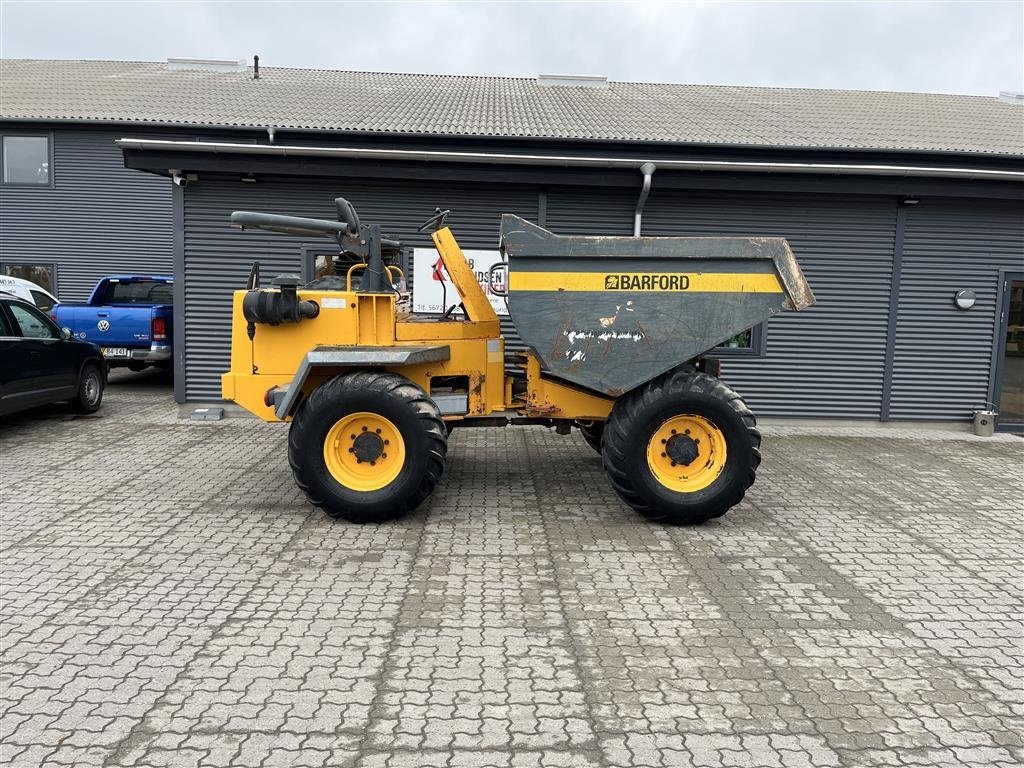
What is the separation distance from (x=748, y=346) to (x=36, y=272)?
1736cm

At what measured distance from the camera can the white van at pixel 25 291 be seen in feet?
45.3

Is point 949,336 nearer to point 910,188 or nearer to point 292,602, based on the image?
point 910,188

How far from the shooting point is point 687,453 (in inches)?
216

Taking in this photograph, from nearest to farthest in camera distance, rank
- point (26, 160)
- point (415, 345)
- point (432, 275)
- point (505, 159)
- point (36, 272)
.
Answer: point (415, 345), point (505, 159), point (432, 275), point (26, 160), point (36, 272)

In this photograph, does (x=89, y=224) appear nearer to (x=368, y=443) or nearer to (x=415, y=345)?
(x=415, y=345)

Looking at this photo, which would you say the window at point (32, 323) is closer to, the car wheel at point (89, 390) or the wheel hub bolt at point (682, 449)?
the car wheel at point (89, 390)

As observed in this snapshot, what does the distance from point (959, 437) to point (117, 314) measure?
502 inches

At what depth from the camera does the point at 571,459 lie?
7.77 m

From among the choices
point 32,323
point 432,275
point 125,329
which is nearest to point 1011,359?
point 432,275

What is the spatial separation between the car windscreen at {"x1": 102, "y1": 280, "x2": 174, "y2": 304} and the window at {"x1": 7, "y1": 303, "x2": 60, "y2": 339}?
3960 mm

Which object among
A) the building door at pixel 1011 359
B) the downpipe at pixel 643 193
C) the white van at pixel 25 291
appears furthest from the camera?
the white van at pixel 25 291

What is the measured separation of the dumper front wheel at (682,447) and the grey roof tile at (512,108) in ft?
21.3

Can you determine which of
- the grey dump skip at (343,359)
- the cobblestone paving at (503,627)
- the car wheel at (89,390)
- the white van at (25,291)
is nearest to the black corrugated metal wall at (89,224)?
the white van at (25,291)

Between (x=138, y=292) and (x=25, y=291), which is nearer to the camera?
(x=138, y=292)
